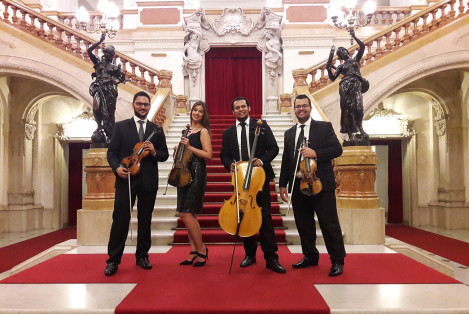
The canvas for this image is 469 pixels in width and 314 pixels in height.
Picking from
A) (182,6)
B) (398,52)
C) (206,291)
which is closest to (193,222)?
(206,291)

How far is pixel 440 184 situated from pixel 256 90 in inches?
215

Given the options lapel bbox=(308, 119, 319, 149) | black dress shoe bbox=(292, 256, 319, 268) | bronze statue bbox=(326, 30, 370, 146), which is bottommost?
black dress shoe bbox=(292, 256, 319, 268)

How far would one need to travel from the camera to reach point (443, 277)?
294 centimetres

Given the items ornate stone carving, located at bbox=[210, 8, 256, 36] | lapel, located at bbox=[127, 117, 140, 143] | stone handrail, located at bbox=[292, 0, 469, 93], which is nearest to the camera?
lapel, located at bbox=[127, 117, 140, 143]

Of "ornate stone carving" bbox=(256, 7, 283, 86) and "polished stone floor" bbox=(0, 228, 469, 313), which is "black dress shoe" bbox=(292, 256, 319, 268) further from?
"ornate stone carving" bbox=(256, 7, 283, 86)

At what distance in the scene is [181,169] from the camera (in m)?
3.01

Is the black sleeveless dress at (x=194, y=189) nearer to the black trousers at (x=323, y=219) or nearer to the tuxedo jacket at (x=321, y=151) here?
the tuxedo jacket at (x=321, y=151)

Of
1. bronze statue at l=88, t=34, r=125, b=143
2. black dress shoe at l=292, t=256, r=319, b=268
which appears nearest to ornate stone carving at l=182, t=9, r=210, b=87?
bronze statue at l=88, t=34, r=125, b=143

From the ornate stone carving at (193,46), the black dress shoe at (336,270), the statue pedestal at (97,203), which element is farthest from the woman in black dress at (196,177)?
the ornate stone carving at (193,46)

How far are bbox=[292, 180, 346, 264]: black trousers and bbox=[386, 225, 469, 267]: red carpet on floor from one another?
344 cm

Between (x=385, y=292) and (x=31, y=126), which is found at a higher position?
(x=31, y=126)

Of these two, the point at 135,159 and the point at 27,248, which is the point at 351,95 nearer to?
the point at 135,159

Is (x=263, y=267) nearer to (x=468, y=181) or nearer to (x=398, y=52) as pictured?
(x=398, y=52)

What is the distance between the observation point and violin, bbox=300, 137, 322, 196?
9.22 feet
